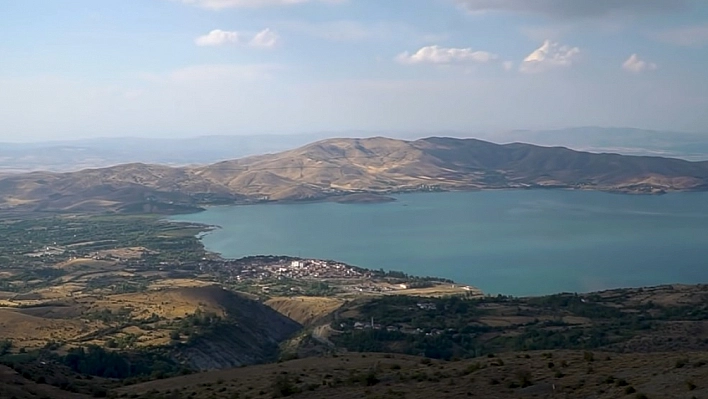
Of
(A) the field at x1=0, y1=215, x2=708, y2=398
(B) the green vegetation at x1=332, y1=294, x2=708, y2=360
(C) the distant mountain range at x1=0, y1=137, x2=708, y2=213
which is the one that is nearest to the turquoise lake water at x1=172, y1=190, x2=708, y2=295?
(A) the field at x1=0, y1=215, x2=708, y2=398

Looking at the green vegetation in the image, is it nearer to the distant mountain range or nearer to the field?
the field

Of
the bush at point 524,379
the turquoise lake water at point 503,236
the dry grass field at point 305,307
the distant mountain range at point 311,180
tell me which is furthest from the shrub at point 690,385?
the distant mountain range at point 311,180

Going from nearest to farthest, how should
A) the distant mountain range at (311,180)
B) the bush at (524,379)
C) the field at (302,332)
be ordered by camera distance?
the bush at (524,379) < the field at (302,332) < the distant mountain range at (311,180)

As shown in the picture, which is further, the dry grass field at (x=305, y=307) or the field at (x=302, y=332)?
the dry grass field at (x=305, y=307)

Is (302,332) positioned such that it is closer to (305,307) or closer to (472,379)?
(305,307)

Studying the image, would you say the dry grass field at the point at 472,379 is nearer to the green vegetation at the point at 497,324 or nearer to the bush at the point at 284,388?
the bush at the point at 284,388

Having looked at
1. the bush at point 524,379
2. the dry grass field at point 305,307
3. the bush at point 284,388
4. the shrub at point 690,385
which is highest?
the shrub at point 690,385

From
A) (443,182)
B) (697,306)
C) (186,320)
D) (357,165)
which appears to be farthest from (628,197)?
(186,320)

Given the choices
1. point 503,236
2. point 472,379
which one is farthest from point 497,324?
point 503,236

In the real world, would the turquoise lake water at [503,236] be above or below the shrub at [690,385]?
below

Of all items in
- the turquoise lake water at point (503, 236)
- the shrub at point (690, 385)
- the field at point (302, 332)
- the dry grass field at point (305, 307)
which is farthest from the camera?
the turquoise lake water at point (503, 236)
